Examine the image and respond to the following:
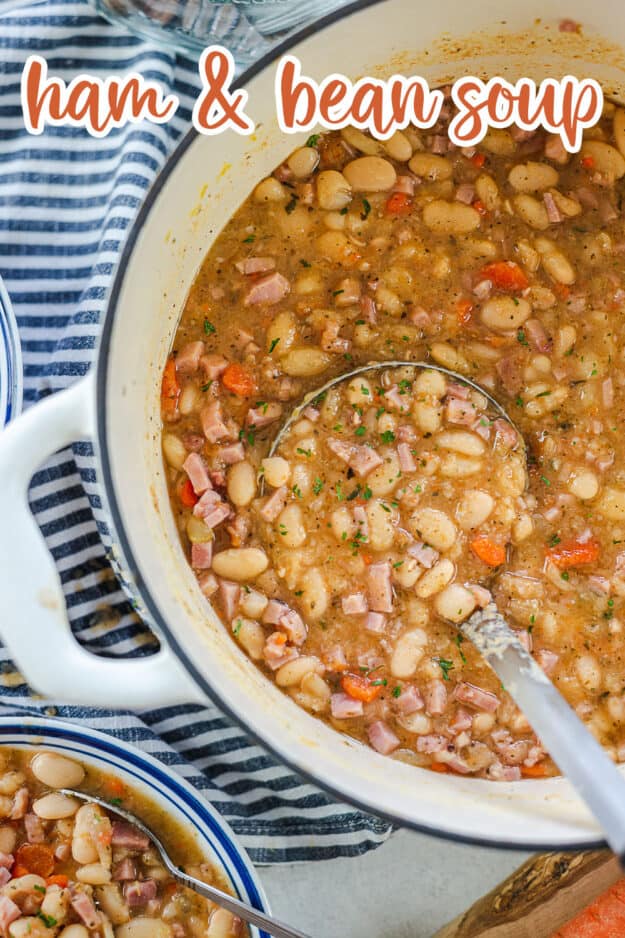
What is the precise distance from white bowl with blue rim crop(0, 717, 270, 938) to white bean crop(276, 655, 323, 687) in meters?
0.55

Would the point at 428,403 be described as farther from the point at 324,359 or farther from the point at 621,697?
the point at 621,697

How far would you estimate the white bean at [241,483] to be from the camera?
6.85ft

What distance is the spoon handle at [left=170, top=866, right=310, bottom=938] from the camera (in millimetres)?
2461

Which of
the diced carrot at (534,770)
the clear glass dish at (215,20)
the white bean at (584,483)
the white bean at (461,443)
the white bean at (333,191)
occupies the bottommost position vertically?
the diced carrot at (534,770)

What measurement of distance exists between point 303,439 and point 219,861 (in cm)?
115

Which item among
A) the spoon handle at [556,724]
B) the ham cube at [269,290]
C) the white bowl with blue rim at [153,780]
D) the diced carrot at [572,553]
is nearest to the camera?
the spoon handle at [556,724]

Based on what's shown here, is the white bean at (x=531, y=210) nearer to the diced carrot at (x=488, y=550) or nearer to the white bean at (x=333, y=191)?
the white bean at (x=333, y=191)

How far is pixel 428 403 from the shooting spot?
211 centimetres

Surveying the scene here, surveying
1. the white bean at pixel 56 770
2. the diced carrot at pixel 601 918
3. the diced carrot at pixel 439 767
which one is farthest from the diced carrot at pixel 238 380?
the diced carrot at pixel 601 918

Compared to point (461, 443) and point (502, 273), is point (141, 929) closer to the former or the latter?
point (461, 443)

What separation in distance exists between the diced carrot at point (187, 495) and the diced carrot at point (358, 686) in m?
0.48

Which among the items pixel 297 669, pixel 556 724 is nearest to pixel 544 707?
pixel 556 724

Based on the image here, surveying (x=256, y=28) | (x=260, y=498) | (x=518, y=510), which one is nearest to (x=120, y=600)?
(x=260, y=498)

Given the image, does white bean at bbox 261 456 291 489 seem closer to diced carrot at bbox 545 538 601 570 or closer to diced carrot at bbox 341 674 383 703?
diced carrot at bbox 341 674 383 703
